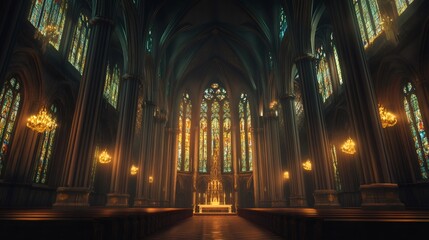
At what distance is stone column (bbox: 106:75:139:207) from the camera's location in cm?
1384

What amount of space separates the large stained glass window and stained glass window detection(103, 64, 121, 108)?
683 centimetres

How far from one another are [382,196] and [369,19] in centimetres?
1193

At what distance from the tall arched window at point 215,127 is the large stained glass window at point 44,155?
1945 centimetres

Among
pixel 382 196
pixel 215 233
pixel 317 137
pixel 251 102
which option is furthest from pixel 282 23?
pixel 215 233

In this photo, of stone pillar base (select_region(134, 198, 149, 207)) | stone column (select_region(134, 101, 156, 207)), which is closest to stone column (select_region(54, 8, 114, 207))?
stone pillar base (select_region(134, 198, 149, 207))

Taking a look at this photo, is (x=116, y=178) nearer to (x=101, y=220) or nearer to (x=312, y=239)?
(x=101, y=220)

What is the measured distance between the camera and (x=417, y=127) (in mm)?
12570

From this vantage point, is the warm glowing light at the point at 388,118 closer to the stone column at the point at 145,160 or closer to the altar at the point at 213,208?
the stone column at the point at 145,160

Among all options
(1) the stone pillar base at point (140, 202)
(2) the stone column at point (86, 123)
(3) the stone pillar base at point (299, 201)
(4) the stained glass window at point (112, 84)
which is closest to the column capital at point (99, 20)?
(2) the stone column at point (86, 123)

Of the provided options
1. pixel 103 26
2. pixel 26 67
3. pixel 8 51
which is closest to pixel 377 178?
pixel 8 51

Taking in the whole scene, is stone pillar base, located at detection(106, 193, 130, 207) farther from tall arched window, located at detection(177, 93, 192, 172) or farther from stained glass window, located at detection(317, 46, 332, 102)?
tall arched window, located at detection(177, 93, 192, 172)

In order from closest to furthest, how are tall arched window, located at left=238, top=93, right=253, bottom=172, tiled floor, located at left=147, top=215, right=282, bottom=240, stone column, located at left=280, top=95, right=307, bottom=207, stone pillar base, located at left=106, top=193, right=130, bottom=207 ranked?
tiled floor, located at left=147, top=215, right=282, bottom=240 < stone pillar base, located at left=106, top=193, right=130, bottom=207 < stone column, located at left=280, top=95, right=307, bottom=207 < tall arched window, located at left=238, top=93, right=253, bottom=172

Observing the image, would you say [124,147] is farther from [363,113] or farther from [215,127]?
[215,127]

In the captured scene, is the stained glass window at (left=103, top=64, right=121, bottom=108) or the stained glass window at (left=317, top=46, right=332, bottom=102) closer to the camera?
the stained glass window at (left=317, top=46, right=332, bottom=102)
